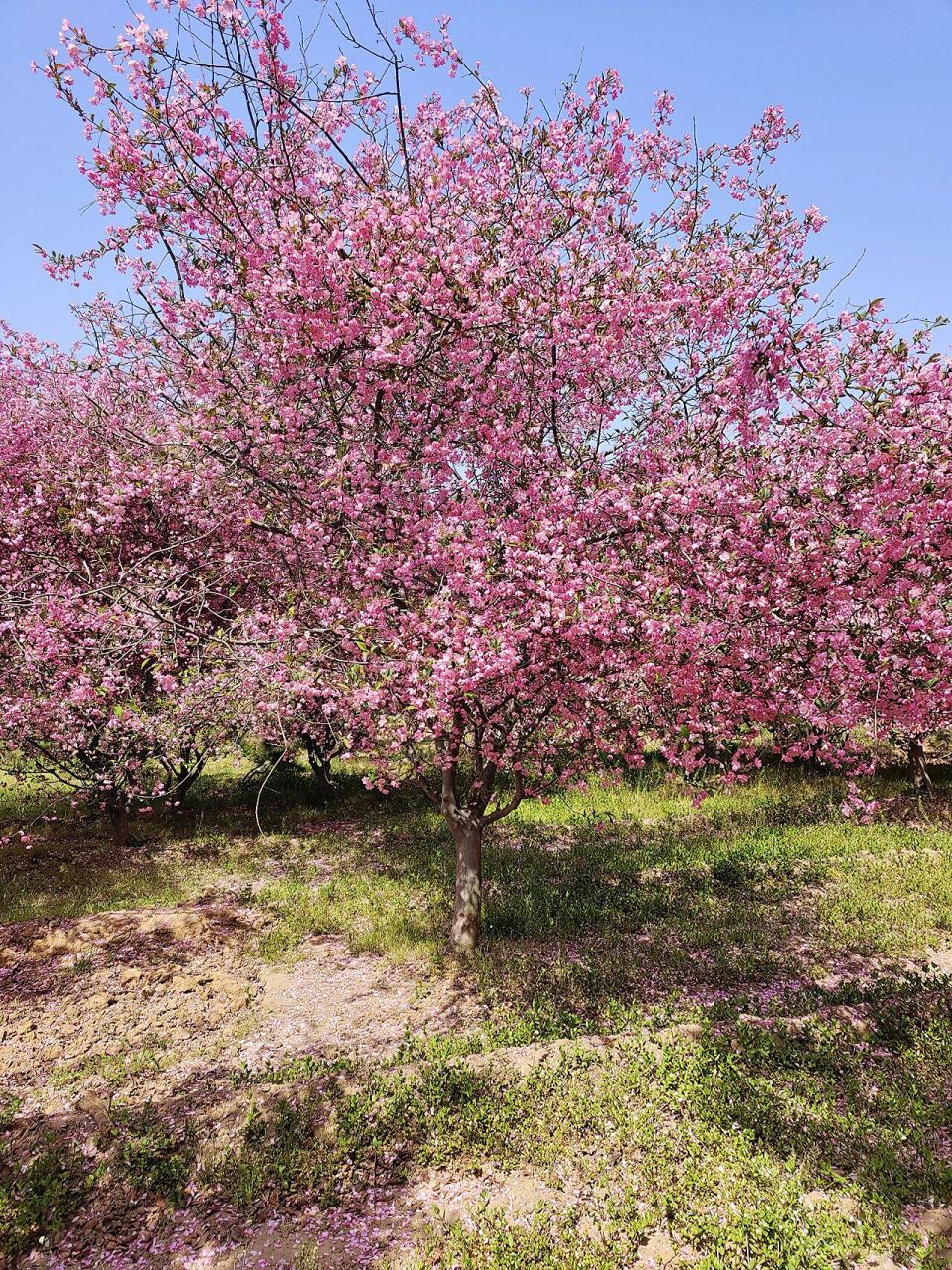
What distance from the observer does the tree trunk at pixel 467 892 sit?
9594 millimetres

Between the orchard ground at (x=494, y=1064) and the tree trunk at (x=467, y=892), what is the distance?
1.07 ft

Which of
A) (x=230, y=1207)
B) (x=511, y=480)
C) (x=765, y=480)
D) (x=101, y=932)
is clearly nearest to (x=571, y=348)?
(x=511, y=480)

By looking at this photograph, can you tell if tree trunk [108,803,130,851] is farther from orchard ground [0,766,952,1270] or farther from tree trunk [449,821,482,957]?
tree trunk [449,821,482,957]

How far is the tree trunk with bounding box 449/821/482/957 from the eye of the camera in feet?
31.5

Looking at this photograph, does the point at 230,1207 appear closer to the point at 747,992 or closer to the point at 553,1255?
the point at 553,1255

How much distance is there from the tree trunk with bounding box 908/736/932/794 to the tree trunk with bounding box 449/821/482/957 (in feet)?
41.2

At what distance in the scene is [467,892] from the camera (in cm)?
970

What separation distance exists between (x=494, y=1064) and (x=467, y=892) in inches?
120

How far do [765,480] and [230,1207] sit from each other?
7828mm

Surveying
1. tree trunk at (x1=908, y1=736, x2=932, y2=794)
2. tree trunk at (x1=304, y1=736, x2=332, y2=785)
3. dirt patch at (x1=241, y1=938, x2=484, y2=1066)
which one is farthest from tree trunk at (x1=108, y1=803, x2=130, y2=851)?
tree trunk at (x1=908, y1=736, x2=932, y2=794)

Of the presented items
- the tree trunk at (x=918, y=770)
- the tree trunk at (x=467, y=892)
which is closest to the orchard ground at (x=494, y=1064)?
the tree trunk at (x=467, y=892)

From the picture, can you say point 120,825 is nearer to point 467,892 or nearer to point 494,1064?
point 467,892

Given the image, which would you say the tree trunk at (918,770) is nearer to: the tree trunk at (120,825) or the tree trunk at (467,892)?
the tree trunk at (467,892)

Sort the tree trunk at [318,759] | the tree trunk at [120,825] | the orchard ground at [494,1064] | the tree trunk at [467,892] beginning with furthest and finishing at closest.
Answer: the tree trunk at [318,759]
the tree trunk at [120,825]
the tree trunk at [467,892]
the orchard ground at [494,1064]
